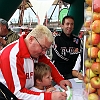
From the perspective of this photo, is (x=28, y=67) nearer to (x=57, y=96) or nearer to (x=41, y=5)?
(x=57, y=96)

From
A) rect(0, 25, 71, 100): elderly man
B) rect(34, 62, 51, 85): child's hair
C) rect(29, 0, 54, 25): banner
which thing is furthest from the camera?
rect(29, 0, 54, 25): banner

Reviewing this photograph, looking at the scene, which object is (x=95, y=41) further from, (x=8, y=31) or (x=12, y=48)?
(x=8, y=31)

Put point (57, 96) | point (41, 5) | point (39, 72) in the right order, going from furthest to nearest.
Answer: point (41, 5) → point (39, 72) → point (57, 96)

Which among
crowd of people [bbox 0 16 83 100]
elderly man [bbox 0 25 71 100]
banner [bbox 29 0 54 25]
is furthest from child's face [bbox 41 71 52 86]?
banner [bbox 29 0 54 25]

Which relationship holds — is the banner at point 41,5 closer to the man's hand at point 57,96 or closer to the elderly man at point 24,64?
the elderly man at point 24,64

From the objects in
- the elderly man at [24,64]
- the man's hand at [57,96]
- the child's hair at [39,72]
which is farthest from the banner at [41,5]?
the man's hand at [57,96]

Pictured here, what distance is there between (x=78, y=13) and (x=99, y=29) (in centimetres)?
482

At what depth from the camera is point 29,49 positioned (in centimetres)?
129

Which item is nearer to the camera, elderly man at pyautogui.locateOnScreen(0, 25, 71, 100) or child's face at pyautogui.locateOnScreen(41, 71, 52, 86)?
elderly man at pyautogui.locateOnScreen(0, 25, 71, 100)

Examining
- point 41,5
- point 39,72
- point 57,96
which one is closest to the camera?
point 57,96

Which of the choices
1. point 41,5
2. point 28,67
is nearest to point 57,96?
point 28,67

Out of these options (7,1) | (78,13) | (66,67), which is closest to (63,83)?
(66,67)

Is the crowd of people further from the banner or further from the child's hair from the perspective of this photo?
the banner

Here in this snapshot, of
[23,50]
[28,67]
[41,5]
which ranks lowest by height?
[28,67]
